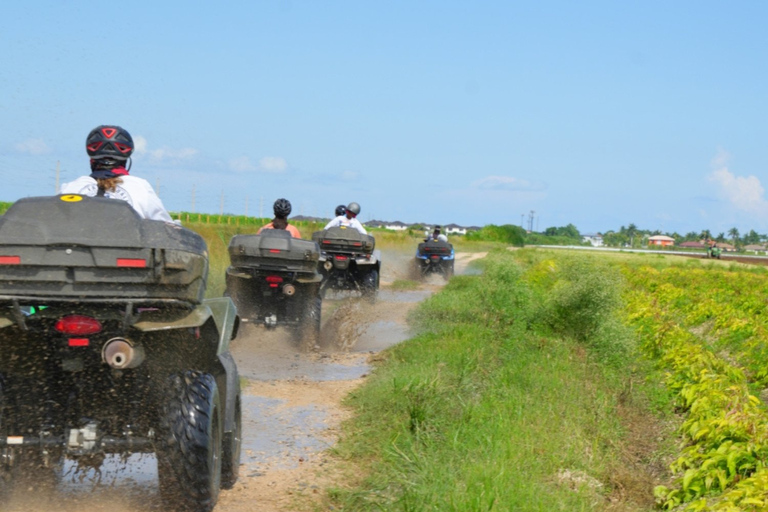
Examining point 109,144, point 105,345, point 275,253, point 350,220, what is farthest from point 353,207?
point 105,345

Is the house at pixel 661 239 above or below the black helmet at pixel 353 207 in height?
above

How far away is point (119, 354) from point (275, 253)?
663 centimetres

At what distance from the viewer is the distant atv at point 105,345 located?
4.02 meters

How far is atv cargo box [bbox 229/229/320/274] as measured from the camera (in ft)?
35.2

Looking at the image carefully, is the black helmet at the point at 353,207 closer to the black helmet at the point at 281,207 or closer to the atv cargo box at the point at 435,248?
the black helmet at the point at 281,207

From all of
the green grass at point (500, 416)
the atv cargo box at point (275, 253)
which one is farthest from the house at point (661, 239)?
the atv cargo box at point (275, 253)

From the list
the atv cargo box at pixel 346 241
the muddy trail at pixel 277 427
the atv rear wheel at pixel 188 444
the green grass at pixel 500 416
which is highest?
the atv cargo box at pixel 346 241

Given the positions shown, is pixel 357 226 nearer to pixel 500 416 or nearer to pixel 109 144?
pixel 500 416

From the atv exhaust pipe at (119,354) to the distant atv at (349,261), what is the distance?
12.1 meters

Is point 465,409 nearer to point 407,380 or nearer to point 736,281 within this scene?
point 407,380

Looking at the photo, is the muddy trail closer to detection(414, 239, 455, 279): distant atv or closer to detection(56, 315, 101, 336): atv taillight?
→ detection(56, 315, 101, 336): atv taillight

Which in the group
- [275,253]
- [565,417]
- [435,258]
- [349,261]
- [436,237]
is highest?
[436,237]

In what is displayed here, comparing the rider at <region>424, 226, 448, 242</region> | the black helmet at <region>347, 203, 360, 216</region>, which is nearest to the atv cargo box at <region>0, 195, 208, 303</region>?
the black helmet at <region>347, 203, 360, 216</region>

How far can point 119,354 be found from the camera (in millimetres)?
4117
